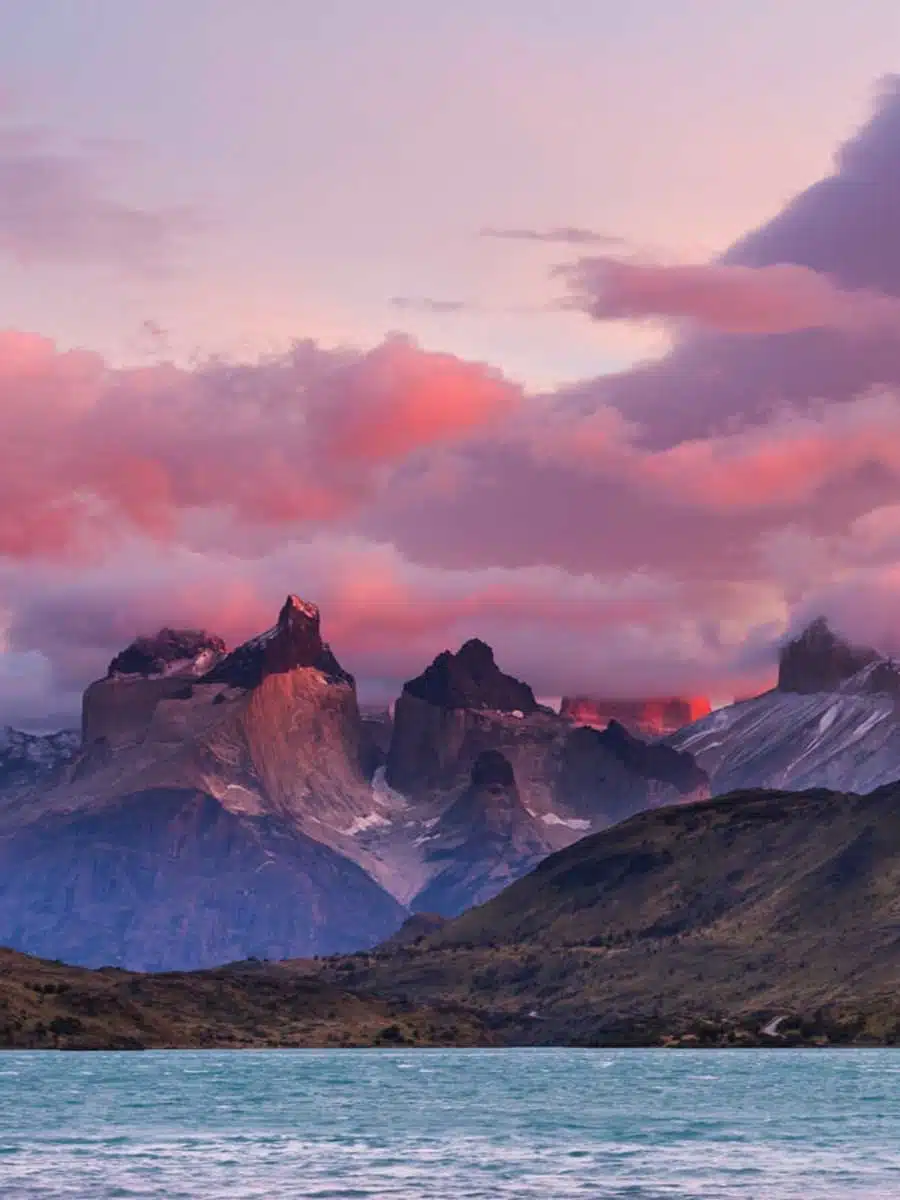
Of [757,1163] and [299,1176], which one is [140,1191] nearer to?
[299,1176]

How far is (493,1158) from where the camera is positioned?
189m

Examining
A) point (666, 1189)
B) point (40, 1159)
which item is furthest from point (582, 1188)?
point (40, 1159)

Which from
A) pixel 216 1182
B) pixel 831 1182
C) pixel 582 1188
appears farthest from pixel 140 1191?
pixel 831 1182

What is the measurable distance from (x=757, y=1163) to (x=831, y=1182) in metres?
18.4

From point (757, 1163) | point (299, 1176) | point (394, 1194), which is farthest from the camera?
point (757, 1163)

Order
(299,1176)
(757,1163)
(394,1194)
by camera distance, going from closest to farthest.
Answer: (394,1194) → (299,1176) → (757,1163)

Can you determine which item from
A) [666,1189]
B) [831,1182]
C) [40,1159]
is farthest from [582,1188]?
[40,1159]

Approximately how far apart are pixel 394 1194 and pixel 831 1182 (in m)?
32.5

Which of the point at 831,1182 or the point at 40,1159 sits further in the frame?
the point at 40,1159

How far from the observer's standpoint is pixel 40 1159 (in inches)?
7470

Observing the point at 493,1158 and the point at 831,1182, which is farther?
the point at 493,1158

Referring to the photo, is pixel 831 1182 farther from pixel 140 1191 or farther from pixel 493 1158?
pixel 140 1191

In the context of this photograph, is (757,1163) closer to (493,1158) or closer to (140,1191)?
(493,1158)

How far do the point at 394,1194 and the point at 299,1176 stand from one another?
17430mm
